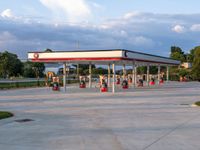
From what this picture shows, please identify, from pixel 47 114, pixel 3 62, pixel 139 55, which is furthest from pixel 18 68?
pixel 47 114

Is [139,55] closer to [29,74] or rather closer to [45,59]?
[45,59]

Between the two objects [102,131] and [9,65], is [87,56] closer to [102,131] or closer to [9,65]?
[102,131]

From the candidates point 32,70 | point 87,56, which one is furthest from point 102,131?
point 32,70

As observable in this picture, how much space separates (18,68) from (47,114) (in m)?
77.8

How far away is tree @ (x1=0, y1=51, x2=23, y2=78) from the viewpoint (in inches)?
3581

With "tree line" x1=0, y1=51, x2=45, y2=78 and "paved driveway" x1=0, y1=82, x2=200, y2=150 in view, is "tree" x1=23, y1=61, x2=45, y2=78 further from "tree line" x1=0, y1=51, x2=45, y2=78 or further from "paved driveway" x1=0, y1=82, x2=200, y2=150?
"paved driveway" x1=0, y1=82, x2=200, y2=150

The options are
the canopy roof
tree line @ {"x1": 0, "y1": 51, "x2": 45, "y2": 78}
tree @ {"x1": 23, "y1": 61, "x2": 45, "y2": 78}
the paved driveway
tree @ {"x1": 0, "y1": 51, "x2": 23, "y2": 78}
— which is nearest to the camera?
the paved driveway

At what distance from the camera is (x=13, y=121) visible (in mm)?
18000

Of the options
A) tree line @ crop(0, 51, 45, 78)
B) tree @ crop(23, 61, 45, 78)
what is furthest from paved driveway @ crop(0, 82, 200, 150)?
tree @ crop(23, 61, 45, 78)

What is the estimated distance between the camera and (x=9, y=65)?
304 ft

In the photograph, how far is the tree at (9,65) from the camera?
91.0m

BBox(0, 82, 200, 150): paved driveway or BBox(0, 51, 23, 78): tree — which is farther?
BBox(0, 51, 23, 78): tree

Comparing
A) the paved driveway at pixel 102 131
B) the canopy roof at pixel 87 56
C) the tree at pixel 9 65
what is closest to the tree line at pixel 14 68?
the tree at pixel 9 65

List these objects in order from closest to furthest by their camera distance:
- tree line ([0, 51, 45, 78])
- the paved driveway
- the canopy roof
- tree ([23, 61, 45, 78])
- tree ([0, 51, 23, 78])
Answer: the paved driveway, the canopy roof, tree ([0, 51, 23, 78]), tree line ([0, 51, 45, 78]), tree ([23, 61, 45, 78])
